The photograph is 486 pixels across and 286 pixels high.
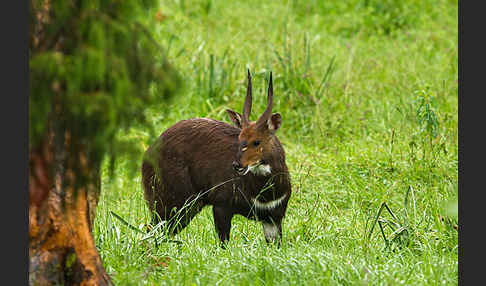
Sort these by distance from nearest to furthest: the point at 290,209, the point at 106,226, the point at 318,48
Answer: the point at 106,226 → the point at 290,209 → the point at 318,48

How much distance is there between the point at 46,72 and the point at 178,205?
3.06m

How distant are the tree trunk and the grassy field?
0.23 meters

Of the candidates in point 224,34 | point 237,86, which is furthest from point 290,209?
point 224,34

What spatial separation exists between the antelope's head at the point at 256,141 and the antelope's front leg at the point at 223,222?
400 mm

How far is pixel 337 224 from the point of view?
558 centimetres

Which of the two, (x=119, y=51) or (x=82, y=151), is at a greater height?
(x=119, y=51)

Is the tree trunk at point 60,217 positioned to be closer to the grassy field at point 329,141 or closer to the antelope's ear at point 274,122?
the grassy field at point 329,141

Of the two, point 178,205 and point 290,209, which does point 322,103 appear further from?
point 178,205

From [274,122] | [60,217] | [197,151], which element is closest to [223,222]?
[197,151]

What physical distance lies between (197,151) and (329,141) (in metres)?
2.55

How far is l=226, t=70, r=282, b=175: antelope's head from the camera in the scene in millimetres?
5238

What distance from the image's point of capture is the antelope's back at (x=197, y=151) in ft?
18.6

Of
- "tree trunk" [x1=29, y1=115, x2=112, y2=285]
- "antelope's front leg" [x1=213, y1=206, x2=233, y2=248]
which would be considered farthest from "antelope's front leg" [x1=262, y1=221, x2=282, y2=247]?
"tree trunk" [x1=29, y1=115, x2=112, y2=285]

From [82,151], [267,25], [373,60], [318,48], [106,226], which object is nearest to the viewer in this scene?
[82,151]
